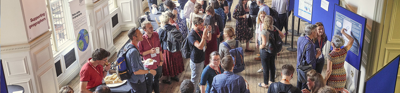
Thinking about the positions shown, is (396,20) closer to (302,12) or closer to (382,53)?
(382,53)

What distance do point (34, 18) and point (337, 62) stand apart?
421 centimetres

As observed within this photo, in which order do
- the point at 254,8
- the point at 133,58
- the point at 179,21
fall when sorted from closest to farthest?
the point at 133,58, the point at 254,8, the point at 179,21

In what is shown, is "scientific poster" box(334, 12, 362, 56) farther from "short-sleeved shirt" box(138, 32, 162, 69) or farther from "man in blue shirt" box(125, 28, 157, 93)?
"man in blue shirt" box(125, 28, 157, 93)

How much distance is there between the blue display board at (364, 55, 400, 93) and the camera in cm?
281

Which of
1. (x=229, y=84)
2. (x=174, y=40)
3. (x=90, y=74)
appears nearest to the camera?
(x=229, y=84)

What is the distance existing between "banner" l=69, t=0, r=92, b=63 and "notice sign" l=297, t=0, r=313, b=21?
14.3 feet

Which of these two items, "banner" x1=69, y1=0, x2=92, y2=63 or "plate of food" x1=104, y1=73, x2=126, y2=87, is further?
"banner" x1=69, y1=0, x2=92, y2=63

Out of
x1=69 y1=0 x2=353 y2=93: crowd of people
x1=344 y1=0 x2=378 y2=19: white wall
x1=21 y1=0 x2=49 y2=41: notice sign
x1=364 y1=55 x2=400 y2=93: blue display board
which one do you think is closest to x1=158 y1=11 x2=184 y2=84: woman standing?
x1=69 y1=0 x2=353 y2=93: crowd of people

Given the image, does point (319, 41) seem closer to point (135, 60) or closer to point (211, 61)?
point (211, 61)

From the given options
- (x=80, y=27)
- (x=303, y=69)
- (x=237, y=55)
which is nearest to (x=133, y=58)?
(x=237, y=55)

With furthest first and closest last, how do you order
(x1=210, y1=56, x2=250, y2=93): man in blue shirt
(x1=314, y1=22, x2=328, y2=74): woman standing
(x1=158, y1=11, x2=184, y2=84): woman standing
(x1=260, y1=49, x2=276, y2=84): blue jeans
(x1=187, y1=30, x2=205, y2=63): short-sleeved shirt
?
(x1=158, y1=11, x2=184, y2=84): woman standing
(x1=260, y1=49, x2=276, y2=84): blue jeans
(x1=187, y1=30, x2=205, y2=63): short-sleeved shirt
(x1=314, y1=22, x2=328, y2=74): woman standing
(x1=210, y1=56, x2=250, y2=93): man in blue shirt

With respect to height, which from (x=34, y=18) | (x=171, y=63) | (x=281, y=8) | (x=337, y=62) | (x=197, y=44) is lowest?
(x=171, y=63)

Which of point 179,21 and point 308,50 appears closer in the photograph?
point 308,50

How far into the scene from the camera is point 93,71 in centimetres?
418
